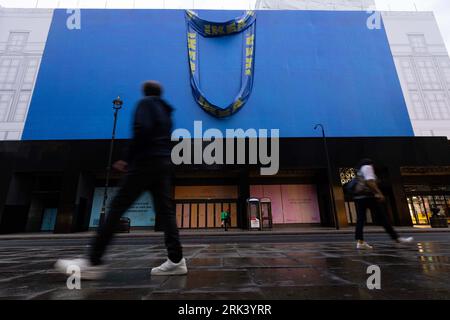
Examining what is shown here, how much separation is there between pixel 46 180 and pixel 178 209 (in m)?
11.6

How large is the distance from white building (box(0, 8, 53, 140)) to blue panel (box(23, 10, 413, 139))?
2.66 metres

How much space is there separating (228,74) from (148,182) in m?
22.0

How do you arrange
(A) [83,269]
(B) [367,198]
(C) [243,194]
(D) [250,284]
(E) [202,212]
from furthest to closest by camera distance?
(E) [202,212] < (C) [243,194] < (B) [367,198] < (A) [83,269] < (D) [250,284]

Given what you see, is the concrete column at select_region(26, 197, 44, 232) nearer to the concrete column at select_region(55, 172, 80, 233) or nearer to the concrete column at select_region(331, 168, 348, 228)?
the concrete column at select_region(55, 172, 80, 233)

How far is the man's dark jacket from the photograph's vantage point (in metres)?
2.54

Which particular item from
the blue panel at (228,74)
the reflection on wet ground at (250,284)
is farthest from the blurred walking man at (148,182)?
the blue panel at (228,74)

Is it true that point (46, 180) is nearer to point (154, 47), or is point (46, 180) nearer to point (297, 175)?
point (154, 47)

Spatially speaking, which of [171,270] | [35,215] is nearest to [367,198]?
[171,270]

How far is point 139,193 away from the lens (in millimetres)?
2584

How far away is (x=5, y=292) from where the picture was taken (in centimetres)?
199

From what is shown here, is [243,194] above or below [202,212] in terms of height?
above

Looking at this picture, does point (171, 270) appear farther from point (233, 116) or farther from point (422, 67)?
point (422, 67)

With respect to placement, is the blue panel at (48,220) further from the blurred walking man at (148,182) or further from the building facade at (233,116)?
the blurred walking man at (148,182)

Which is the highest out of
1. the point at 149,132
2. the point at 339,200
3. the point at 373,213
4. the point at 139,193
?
the point at 339,200
